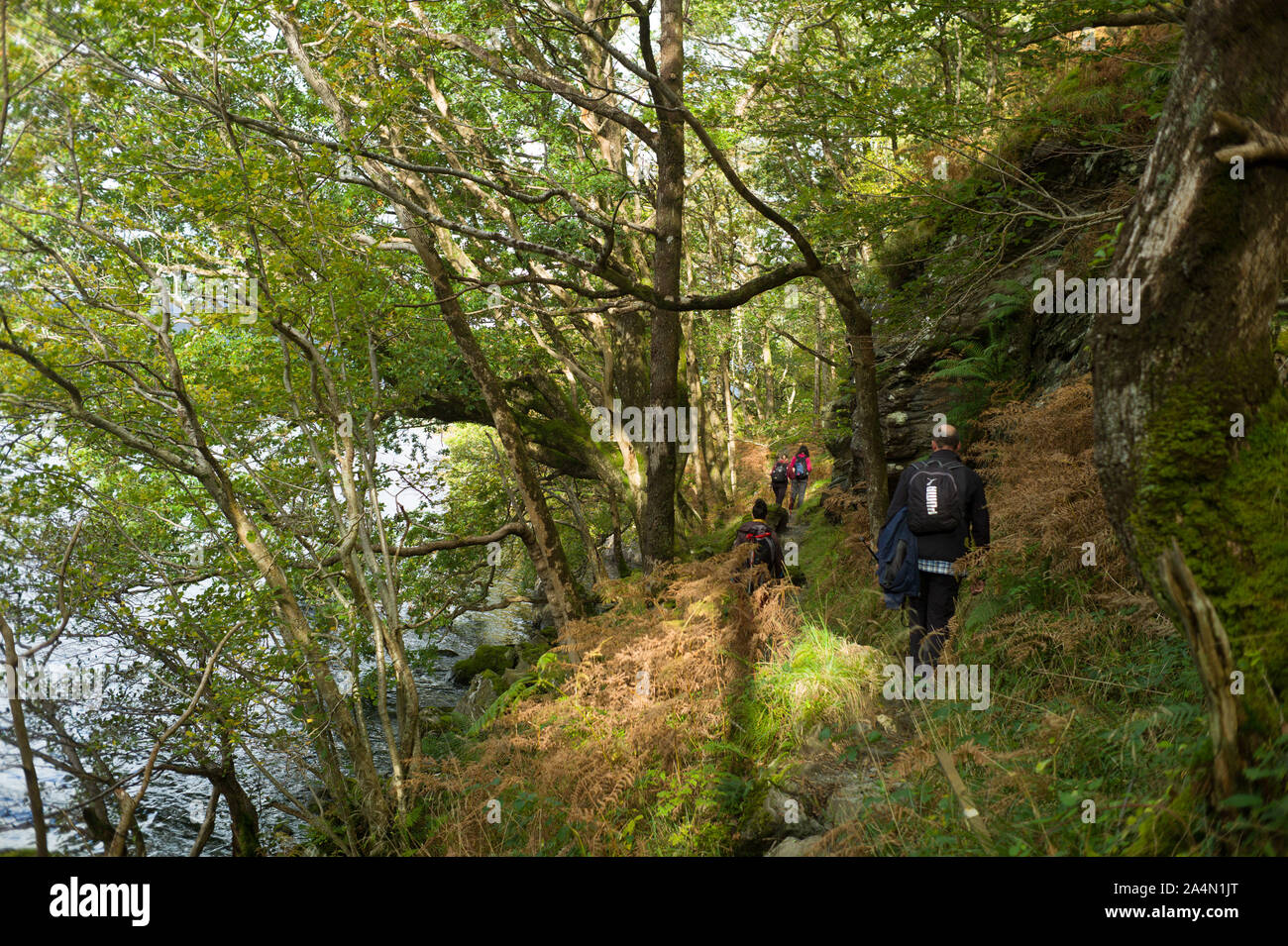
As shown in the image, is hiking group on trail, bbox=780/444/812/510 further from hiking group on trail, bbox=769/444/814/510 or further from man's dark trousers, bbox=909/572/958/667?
man's dark trousers, bbox=909/572/958/667

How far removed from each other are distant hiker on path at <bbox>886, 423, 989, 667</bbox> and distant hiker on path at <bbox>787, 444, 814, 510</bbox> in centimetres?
1180

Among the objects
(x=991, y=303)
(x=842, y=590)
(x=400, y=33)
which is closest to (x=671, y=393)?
(x=842, y=590)

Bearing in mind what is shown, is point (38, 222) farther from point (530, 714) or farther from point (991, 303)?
point (991, 303)

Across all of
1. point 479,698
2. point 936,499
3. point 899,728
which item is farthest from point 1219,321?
point 479,698

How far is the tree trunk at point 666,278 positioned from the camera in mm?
9383

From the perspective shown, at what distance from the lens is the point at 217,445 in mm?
9266

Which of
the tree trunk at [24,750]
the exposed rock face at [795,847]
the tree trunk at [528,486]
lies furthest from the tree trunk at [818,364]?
the tree trunk at [24,750]

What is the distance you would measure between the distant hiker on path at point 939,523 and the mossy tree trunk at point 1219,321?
220 cm

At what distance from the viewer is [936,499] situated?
5.45 m

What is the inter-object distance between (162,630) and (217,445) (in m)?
3.21

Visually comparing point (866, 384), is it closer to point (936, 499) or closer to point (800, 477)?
point (936, 499)

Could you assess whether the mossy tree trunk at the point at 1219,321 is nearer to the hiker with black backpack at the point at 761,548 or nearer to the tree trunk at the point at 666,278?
the hiker with black backpack at the point at 761,548

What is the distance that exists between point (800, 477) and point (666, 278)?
9.33 m

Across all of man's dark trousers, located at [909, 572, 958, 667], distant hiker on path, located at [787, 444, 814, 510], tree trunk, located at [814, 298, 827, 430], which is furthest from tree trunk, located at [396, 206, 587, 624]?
tree trunk, located at [814, 298, 827, 430]
